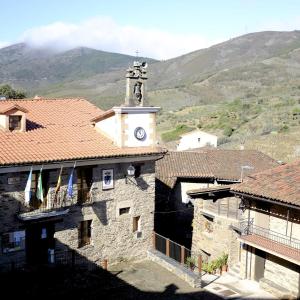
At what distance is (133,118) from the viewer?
78.9 feet

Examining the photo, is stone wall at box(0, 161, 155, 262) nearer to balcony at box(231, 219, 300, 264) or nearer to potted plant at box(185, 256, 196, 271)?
potted plant at box(185, 256, 196, 271)

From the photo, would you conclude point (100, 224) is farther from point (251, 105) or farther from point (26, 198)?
point (251, 105)

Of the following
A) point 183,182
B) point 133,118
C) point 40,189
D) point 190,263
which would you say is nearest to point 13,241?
point 40,189

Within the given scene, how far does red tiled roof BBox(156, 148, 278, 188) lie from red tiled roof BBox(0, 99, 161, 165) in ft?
32.4

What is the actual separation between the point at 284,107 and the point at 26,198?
61369 mm

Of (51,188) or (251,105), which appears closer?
(51,188)

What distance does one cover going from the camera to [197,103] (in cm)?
10319

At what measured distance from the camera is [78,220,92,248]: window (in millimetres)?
22625

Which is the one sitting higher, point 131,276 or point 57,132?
point 57,132

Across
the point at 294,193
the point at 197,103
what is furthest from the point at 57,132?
the point at 197,103

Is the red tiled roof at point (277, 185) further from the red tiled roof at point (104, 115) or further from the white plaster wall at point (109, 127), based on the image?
the red tiled roof at point (104, 115)

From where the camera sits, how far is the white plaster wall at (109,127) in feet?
78.4

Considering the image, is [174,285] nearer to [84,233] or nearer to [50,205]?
[84,233]

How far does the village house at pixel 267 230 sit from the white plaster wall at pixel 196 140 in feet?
97.5
